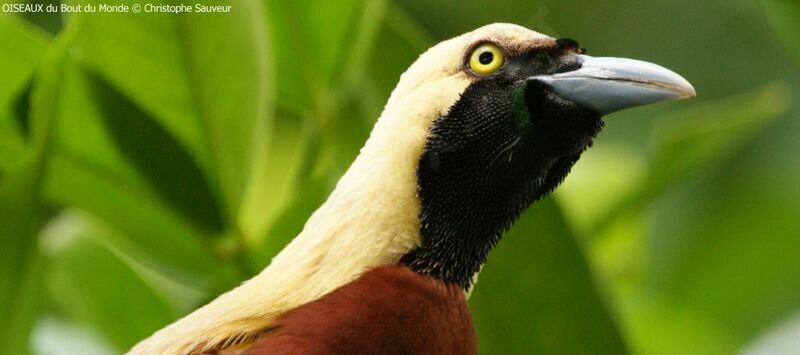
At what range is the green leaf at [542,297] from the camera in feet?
7.39

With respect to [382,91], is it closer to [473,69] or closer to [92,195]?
[473,69]

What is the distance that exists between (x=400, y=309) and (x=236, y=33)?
1.78 ft

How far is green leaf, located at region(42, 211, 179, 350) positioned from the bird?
48cm

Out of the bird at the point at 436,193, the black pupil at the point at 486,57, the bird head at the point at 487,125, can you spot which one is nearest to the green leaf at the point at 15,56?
the bird at the point at 436,193

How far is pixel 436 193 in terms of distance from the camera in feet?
6.80

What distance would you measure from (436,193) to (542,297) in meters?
0.32

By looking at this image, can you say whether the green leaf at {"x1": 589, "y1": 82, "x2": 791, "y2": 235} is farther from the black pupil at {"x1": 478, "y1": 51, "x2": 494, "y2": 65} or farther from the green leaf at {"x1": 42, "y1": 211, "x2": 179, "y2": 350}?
the green leaf at {"x1": 42, "y1": 211, "x2": 179, "y2": 350}

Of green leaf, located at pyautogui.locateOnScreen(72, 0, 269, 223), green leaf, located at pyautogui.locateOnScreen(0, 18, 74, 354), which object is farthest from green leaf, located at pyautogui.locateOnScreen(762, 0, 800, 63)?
green leaf, located at pyautogui.locateOnScreen(0, 18, 74, 354)

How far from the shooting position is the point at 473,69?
209cm

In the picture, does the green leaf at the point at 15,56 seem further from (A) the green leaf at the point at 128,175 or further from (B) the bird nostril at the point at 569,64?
(B) the bird nostril at the point at 569,64

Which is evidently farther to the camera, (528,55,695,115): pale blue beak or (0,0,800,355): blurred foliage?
(0,0,800,355): blurred foliage

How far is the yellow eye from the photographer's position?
208 cm

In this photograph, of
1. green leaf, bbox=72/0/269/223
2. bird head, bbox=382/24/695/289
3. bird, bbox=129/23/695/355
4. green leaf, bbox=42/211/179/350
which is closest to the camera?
bird, bbox=129/23/695/355

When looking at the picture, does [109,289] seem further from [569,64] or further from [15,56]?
[569,64]
